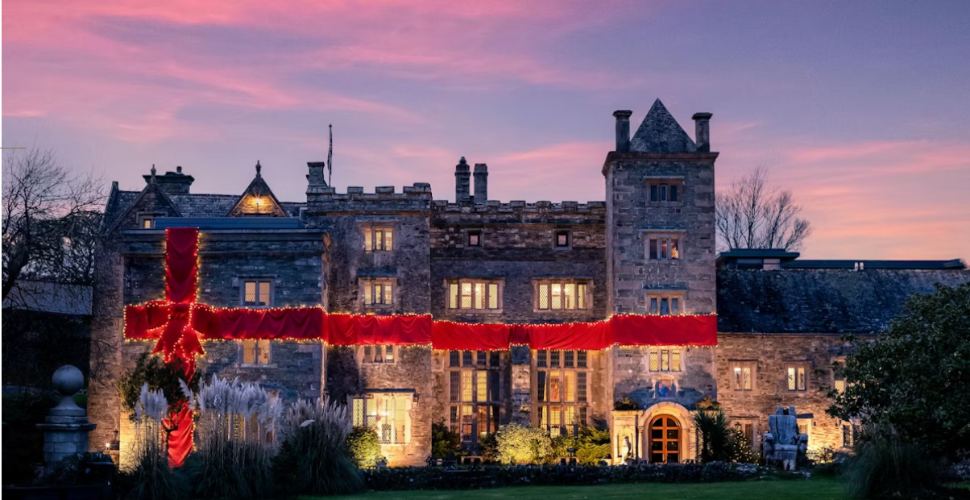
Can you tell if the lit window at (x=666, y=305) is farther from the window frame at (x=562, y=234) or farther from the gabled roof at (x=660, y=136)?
the gabled roof at (x=660, y=136)

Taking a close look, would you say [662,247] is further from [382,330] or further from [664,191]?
[382,330]

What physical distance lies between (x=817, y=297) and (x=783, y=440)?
949cm

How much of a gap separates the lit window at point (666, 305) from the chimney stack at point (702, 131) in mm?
5381

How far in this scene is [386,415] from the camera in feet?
129

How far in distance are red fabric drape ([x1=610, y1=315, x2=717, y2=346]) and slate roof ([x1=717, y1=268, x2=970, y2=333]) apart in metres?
1.95

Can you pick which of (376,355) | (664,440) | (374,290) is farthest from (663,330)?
(374,290)

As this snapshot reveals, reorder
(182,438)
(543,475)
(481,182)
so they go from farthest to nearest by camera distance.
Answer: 1. (481,182)
2. (182,438)
3. (543,475)

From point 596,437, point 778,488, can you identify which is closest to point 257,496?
point 778,488

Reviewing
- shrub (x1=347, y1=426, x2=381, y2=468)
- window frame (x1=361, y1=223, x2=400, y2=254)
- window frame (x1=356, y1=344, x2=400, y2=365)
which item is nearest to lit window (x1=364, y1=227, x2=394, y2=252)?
window frame (x1=361, y1=223, x2=400, y2=254)

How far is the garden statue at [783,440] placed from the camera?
113 feet

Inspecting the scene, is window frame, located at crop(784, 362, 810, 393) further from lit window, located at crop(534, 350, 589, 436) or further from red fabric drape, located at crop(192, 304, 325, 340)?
red fabric drape, located at crop(192, 304, 325, 340)

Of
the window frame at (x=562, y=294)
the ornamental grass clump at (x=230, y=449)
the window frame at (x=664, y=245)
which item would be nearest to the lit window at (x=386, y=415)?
the window frame at (x=562, y=294)

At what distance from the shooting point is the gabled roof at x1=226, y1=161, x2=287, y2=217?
45094mm

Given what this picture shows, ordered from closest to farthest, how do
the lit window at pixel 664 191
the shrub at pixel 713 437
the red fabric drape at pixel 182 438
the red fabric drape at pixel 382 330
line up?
the red fabric drape at pixel 182 438 → the shrub at pixel 713 437 → the red fabric drape at pixel 382 330 → the lit window at pixel 664 191
